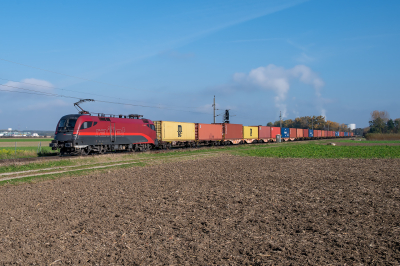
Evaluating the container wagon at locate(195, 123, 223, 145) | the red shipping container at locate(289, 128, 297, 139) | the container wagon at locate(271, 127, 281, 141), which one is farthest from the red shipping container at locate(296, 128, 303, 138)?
the container wagon at locate(195, 123, 223, 145)

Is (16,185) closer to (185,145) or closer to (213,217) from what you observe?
(213,217)

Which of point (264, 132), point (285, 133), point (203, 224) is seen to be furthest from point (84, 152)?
point (285, 133)

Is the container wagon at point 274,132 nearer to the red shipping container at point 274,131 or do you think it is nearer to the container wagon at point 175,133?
the red shipping container at point 274,131

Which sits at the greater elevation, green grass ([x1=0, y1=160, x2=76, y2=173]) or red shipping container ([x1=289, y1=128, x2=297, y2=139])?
red shipping container ([x1=289, y1=128, x2=297, y2=139])

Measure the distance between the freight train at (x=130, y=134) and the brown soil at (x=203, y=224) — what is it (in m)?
13.5

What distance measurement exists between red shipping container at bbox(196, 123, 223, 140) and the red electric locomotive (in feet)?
32.9

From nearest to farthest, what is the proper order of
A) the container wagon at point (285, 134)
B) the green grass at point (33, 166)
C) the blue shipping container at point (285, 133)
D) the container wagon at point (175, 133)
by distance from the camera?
the green grass at point (33, 166), the container wagon at point (175, 133), the container wagon at point (285, 134), the blue shipping container at point (285, 133)

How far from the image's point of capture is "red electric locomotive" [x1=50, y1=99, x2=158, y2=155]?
2748cm

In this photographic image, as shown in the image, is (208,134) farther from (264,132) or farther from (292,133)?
(292,133)

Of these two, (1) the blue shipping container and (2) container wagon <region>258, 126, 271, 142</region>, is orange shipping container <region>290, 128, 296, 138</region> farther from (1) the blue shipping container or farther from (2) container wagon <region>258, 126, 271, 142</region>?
(2) container wagon <region>258, 126, 271, 142</region>

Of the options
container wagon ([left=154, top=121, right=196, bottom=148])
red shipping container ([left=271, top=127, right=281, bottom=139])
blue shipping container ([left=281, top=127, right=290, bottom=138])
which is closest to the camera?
container wagon ([left=154, top=121, right=196, bottom=148])

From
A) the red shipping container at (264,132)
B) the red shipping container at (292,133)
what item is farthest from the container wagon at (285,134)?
the red shipping container at (264,132)

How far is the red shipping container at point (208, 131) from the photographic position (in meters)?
45.7

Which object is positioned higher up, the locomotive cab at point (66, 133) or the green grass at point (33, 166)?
the locomotive cab at point (66, 133)
